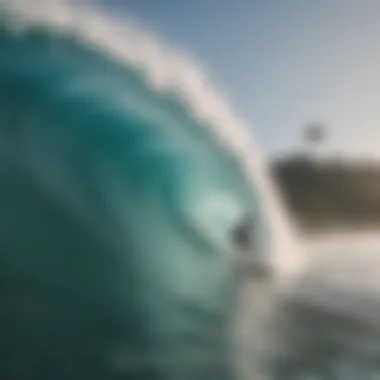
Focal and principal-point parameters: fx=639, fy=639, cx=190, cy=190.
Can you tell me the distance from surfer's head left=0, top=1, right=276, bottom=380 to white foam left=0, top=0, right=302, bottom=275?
2cm

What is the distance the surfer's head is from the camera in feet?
5.64

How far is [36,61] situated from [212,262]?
787 millimetres

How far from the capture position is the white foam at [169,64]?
71.8 inches

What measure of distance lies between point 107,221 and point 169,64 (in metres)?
0.48

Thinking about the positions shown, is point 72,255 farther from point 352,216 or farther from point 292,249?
point 352,216

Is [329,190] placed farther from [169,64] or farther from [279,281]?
[169,64]

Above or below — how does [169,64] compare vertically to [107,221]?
above

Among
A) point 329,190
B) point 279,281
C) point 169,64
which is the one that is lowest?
point 279,281

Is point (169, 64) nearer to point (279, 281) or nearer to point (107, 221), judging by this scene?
point (107, 221)

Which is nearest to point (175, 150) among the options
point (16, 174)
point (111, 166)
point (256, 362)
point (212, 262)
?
point (111, 166)

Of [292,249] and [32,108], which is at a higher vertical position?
[32,108]

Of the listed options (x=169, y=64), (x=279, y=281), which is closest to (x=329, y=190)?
(x=279, y=281)

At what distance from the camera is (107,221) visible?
→ 181 cm

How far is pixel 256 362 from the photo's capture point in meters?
1.73
